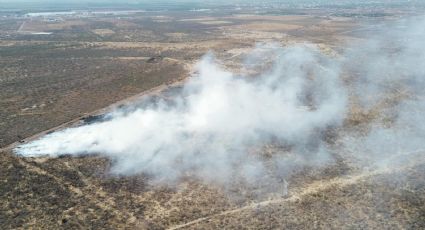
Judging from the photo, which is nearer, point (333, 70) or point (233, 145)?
point (233, 145)

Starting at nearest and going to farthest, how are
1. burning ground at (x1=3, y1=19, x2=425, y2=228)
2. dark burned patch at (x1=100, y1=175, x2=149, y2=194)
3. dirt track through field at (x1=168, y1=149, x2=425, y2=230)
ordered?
dirt track through field at (x1=168, y1=149, x2=425, y2=230), burning ground at (x1=3, y1=19, x2=425, y2=228), dark burned patch at (x1=100, y1=175, x2=149, y2=194)

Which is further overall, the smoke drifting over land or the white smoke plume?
the smoke drifting over land

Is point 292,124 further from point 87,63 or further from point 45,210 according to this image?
point 87,63

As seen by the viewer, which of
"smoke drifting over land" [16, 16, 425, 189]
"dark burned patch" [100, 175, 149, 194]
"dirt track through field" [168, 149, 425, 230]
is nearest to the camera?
"dirt track through field" [168, 149, 425, 230]

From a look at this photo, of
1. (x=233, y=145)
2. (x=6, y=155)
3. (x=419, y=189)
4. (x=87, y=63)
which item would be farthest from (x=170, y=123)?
(x=87, y=63)

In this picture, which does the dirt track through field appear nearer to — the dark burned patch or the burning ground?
the burning ground

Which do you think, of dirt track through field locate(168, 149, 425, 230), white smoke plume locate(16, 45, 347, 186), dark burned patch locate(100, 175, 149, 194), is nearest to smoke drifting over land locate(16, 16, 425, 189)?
white smoke plume locate(16, 45, 347, 186)

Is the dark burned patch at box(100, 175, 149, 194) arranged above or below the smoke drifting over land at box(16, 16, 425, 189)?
below
